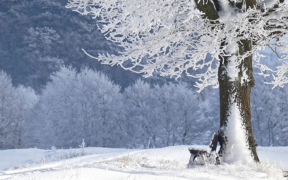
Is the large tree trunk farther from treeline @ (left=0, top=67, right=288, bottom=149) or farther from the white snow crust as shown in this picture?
treeline @ (left=0, top=67, right=288, bottom=149)

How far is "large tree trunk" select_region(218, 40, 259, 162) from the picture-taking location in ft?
16.9

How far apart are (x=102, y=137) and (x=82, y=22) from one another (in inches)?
1838

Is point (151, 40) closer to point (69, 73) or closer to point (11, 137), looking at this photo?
point (69, 73)

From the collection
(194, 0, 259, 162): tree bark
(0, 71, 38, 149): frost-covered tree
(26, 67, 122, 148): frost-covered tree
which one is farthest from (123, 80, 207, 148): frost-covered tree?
(194, 0, 259, 162): tree bark

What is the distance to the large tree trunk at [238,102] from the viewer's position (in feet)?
16.9

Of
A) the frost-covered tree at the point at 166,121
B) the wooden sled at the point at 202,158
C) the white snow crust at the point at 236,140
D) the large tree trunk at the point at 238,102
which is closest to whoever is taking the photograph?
the wooden sled at the point at 202,158

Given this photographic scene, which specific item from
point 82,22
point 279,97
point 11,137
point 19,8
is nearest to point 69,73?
point 11,137

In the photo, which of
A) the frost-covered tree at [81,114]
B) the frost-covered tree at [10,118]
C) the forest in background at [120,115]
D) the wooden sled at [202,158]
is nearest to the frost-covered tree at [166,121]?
the forest in background at [120,115]

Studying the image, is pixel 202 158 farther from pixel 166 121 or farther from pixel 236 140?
pixel 166 121

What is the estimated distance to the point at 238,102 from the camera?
518 cm

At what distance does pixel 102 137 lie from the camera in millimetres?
25531

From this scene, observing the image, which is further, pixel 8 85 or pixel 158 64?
pixel 8 85

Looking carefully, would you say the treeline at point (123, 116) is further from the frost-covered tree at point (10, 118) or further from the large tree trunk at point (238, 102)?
the large tree trunk at point (238, 102)

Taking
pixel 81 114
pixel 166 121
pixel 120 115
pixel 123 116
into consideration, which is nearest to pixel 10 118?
→ pixel 81 114
